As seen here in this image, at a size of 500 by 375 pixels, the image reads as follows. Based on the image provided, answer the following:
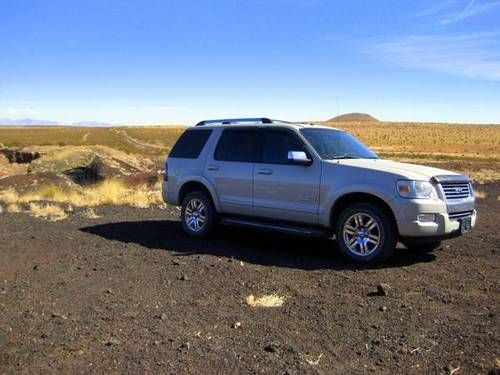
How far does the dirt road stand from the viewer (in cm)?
438

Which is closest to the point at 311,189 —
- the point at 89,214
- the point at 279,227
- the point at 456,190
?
the point at 279,227

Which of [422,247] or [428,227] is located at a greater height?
[428,227]

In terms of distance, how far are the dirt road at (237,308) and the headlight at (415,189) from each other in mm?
963

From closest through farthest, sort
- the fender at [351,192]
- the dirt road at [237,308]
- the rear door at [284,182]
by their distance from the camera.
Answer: the dirt road at [237,308] → the fender at [351,192] → the rear door at [284,182]

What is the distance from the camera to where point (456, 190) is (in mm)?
7703

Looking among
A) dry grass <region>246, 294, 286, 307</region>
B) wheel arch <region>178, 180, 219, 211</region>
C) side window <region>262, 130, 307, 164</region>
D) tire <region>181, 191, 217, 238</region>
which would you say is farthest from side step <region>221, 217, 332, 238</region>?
dry grass <region>246, 294, 286, 307</region>

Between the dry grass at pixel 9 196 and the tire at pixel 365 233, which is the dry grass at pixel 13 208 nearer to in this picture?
the dry grass at pixel 9 196

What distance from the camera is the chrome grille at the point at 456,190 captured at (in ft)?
24.7

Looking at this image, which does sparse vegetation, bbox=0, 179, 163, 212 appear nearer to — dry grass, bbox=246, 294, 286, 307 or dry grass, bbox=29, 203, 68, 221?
dry grass, bbox=29, 203, 68, 221

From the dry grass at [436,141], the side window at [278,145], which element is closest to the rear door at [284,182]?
the side window at [278,145]

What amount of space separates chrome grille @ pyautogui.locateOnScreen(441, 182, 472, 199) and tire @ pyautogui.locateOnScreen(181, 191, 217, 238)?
3.71 m

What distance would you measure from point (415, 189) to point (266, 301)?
2618mm

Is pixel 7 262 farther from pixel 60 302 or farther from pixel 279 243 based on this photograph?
pixel 279 243

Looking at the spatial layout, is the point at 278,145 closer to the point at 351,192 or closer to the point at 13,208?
the point at 351,192
